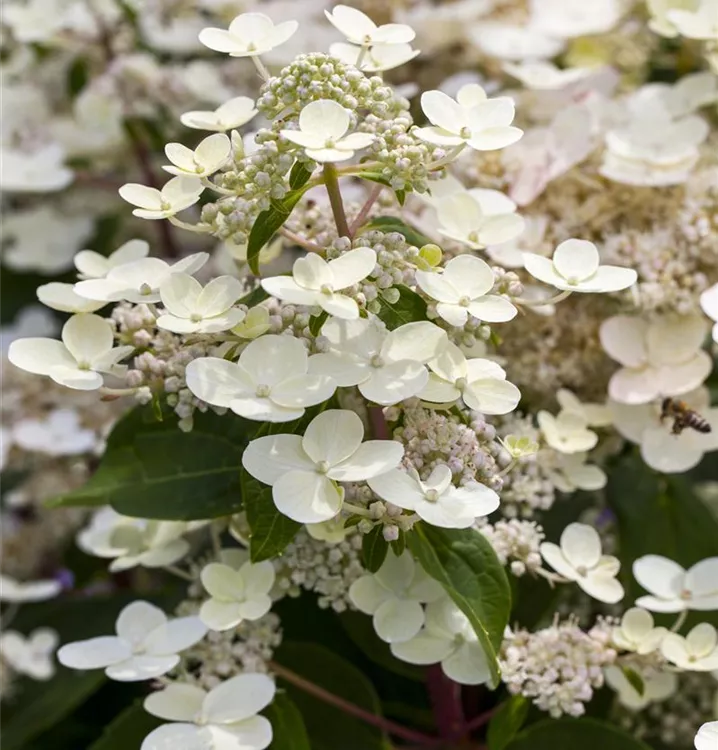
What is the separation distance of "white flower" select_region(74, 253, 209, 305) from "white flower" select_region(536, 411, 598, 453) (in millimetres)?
230

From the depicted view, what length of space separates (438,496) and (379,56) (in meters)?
0.27

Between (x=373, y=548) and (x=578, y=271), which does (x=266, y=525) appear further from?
(x=578, y=271)

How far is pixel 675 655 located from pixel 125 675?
294 millimetres

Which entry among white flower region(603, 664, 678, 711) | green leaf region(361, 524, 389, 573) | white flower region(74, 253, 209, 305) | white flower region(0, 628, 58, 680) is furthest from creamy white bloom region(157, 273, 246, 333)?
white flower region(0, 628, 58, 680)

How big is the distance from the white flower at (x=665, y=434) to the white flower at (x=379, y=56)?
27 cm

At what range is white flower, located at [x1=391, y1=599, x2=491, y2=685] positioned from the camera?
0.54 meters

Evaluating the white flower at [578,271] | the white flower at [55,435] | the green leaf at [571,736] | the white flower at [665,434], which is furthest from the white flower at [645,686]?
the white flower at [55,435]

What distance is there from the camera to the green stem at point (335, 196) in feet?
1.61

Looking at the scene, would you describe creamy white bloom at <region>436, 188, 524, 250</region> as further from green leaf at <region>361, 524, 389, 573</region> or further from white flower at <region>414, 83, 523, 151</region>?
green leaf at <region>361, 524, 389, 573</region>

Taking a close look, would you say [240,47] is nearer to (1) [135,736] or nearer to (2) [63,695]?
(1) [135,736]

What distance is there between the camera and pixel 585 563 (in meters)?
0.57

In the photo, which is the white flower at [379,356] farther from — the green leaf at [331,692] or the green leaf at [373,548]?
the green leaf at [331,692]

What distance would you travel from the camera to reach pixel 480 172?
2.35ft

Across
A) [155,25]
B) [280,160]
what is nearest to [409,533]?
[280,160]
